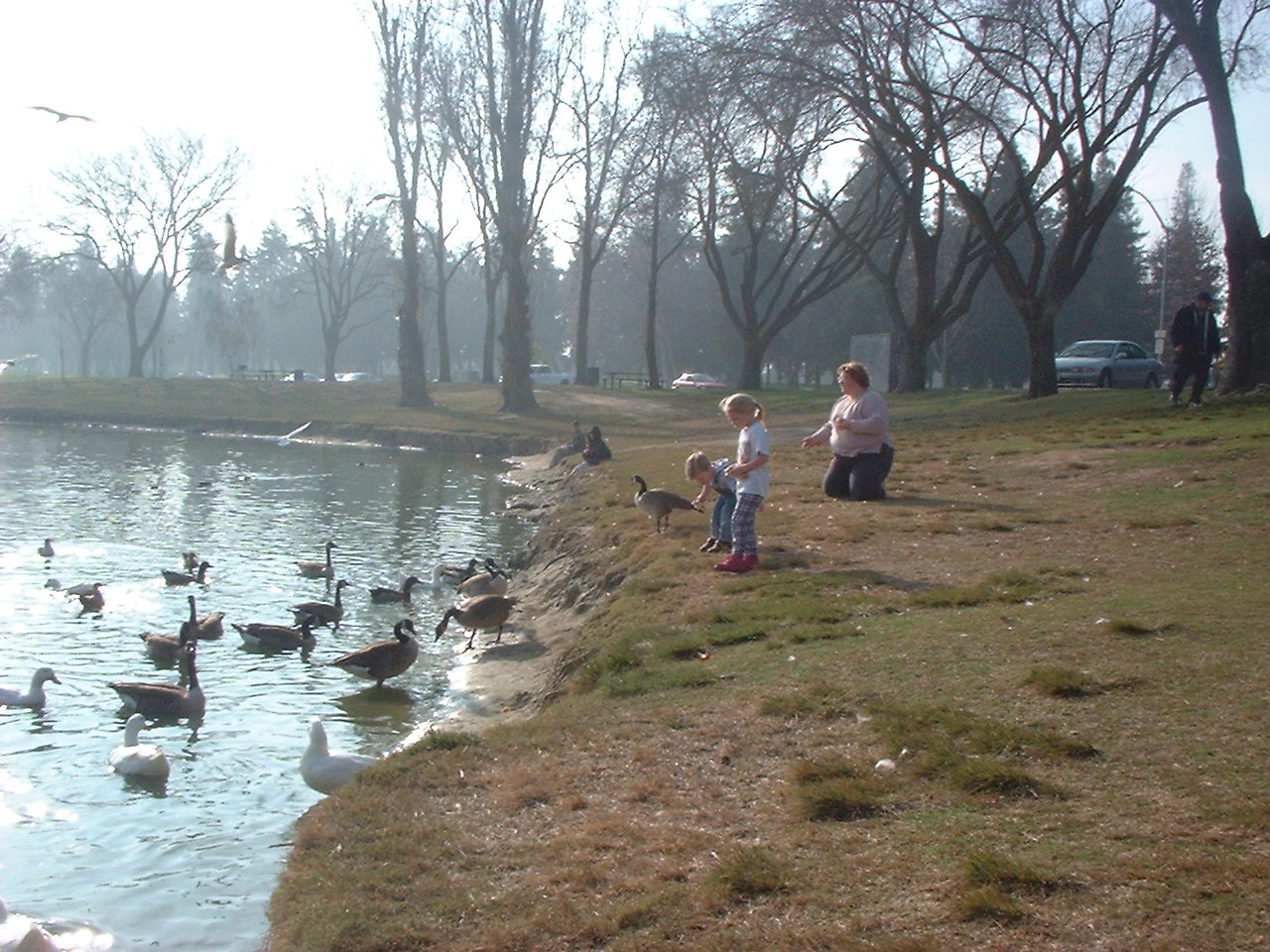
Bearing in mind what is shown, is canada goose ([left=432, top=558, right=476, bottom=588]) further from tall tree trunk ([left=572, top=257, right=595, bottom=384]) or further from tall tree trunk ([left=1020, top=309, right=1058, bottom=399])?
tall tree trunk ([left=572, top=257, right=595, bottom=384])

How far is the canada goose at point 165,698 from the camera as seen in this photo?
1068 centimetres

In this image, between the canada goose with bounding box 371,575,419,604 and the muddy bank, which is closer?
the muddy bank

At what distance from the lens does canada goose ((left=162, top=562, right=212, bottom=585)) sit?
55.3 ft

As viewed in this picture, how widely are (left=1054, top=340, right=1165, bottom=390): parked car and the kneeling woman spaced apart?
2481 centimetres

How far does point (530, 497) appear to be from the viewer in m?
28.2

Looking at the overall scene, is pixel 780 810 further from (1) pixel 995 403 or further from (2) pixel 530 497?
(1) pixel 995 403

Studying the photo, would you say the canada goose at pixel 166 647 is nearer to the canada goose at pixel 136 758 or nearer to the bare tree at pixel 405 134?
the canada goose at pixel 136 758

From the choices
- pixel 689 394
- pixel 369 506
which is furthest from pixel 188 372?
pixel 369 506

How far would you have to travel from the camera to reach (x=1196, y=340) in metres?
21.4

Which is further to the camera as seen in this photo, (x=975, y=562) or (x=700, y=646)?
(x=975, y=562)

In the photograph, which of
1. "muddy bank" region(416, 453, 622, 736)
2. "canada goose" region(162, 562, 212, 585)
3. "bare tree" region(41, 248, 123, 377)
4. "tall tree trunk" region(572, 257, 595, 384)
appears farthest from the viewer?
"bare tree" region(41, 248, 123, 377)

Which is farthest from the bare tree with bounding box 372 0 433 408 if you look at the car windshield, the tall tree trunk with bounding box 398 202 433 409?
the car windshield

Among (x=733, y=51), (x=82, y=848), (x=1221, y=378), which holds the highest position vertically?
(x=733, y=51)

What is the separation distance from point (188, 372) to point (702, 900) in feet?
505
